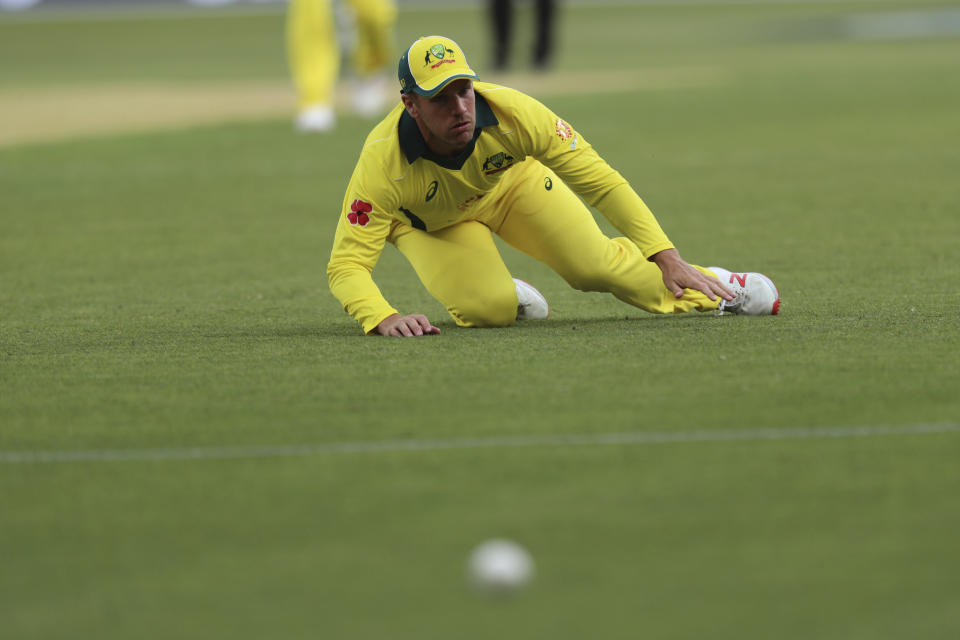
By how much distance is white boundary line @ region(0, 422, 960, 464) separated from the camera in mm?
3834

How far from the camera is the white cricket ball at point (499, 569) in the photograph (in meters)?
2.87

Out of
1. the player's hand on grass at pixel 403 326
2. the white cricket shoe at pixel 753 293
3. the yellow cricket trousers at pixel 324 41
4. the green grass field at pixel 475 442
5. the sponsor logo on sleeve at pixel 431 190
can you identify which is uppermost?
the yellow cricket trousers at pixel 324 41

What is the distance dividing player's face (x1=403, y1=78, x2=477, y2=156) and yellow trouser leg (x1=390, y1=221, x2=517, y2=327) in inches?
27.3

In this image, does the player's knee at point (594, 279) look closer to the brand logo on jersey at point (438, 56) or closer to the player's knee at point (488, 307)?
the player's knee at point (488, 307)

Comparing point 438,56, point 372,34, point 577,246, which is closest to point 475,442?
point 438,56

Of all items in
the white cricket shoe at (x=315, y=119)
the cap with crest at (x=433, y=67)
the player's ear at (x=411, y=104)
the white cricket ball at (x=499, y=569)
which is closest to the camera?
the white cricket ball at (x=499, y=569)

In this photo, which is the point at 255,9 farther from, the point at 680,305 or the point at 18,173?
the point at 680,305

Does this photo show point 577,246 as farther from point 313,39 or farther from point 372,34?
point 372,34

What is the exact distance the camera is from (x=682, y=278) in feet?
17.2

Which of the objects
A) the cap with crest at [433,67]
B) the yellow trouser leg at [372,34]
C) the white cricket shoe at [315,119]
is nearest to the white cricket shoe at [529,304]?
the cap with crest at [433,67]

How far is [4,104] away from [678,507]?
16.8 meters

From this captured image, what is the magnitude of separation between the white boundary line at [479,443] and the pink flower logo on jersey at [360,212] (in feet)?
5.18

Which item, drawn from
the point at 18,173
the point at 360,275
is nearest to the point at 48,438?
the point at 360,275

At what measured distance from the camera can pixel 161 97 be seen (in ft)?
62.1
